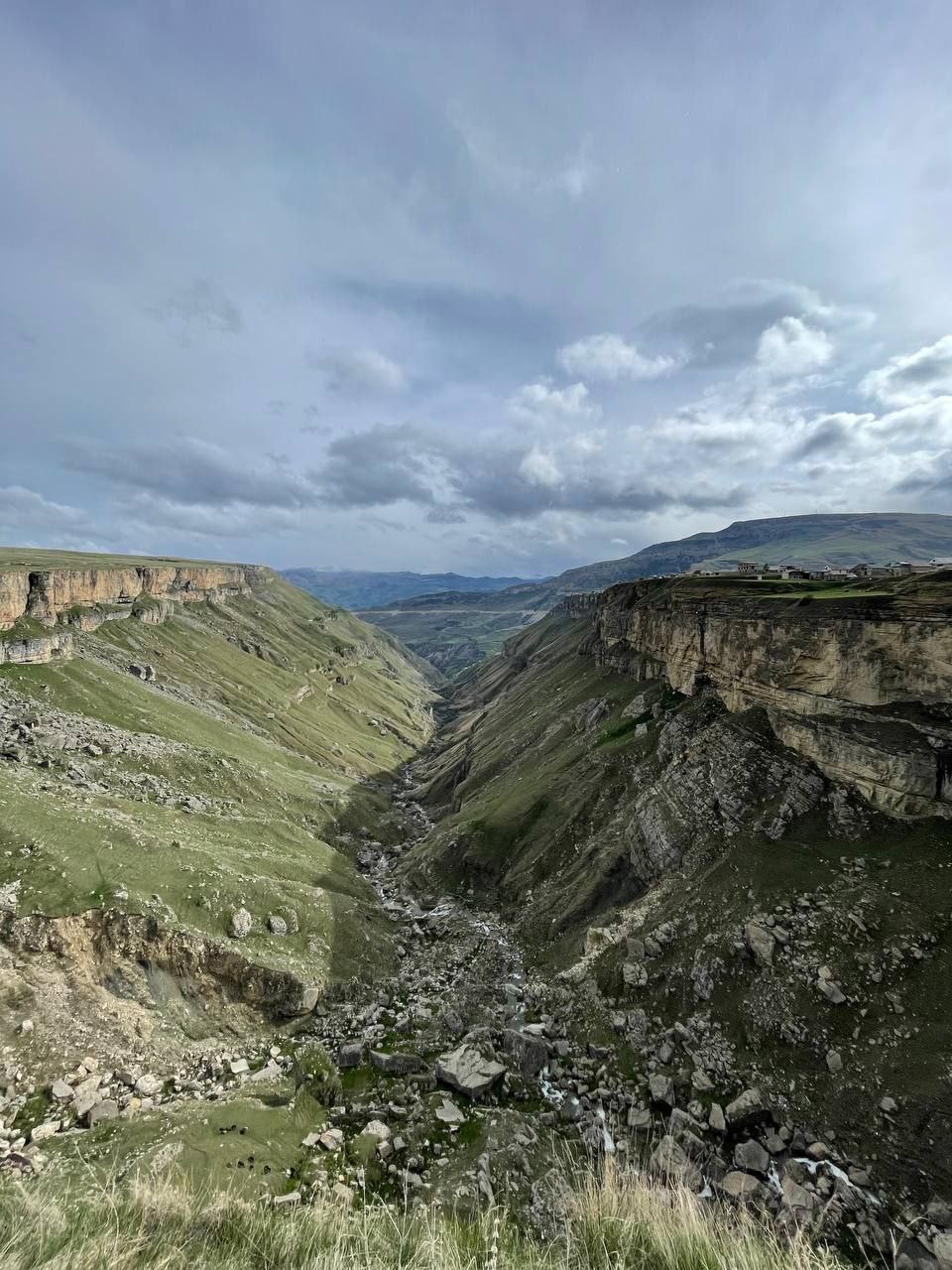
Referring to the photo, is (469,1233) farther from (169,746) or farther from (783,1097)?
(169,746)

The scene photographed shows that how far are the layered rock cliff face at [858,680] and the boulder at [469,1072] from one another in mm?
30843

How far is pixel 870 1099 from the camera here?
982 inches

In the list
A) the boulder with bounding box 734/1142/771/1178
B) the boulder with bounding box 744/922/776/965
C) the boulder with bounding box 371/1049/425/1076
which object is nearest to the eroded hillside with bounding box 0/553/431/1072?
the boulder with bounding box 371/1049/425/1076

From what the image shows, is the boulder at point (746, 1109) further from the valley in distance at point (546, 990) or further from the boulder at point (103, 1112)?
the boulder at point (103, 1112)

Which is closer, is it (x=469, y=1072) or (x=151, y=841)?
(x=469, y=1072)

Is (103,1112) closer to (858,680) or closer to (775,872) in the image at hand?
(775,872)

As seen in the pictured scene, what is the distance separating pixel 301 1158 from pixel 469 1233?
23736mm

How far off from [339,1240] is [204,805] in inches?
2422

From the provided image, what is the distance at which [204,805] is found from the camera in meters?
61.2

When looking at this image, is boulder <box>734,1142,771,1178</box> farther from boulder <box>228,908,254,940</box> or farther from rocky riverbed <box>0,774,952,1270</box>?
boulder <box>228,908,254,940</box>

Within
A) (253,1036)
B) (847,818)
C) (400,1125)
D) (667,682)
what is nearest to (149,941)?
(253,1036)

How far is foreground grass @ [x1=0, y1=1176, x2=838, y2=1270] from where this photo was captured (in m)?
7.26

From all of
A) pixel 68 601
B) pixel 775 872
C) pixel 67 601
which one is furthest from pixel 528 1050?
pixel 68 601

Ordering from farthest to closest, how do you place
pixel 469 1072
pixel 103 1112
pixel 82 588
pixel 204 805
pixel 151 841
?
pixel 82 588 → pixel 204 805 → pixel 151 841 → pixel 469 1072 → pixel 103 1112
